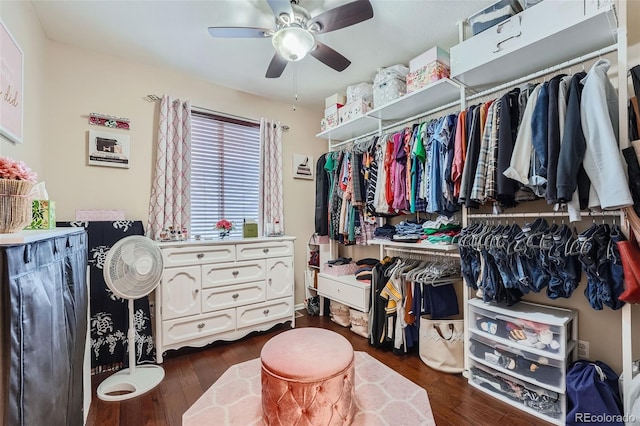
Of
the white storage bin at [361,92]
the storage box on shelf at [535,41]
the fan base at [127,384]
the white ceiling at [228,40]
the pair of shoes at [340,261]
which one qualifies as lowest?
the fan base at [127,384]

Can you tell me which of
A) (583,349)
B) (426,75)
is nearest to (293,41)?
(426,75)

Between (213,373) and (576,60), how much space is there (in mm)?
3118

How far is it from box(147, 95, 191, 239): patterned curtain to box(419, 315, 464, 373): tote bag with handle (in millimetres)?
2357

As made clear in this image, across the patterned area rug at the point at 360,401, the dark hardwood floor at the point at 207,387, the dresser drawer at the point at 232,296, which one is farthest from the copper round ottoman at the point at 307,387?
the dresser drawer at the point at 232,296

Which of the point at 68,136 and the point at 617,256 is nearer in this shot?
the point at 617,256

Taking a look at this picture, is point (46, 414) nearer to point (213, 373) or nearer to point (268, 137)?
point (213, 373)

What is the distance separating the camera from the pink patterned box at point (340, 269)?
304 centimetres

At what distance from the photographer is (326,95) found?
11.0ft

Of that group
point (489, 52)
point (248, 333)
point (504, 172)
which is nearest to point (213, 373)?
point (248, 333)

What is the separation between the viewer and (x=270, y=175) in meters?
3.26

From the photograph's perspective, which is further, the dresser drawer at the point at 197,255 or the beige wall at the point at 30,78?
the dresser drawer at the point at 197,255

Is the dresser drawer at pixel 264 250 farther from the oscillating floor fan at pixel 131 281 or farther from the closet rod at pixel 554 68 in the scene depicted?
the closet rod at pixel 554 68

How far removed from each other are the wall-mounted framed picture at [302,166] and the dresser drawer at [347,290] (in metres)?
1.28

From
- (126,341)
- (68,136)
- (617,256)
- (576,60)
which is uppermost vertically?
(576,60)
